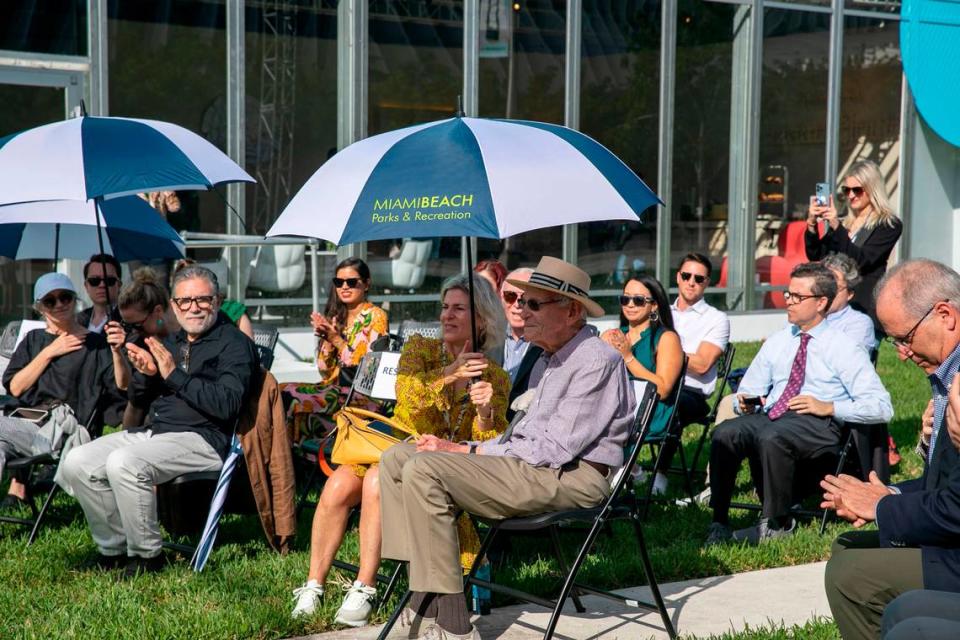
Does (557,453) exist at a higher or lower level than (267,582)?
higher

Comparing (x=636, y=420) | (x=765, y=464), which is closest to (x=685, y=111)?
(x=765, y=464)

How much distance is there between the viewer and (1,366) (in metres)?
7.31

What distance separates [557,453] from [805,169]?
1250cm

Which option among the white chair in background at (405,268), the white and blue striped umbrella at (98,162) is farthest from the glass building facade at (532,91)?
the white and blue striped umbrella at (98,162)

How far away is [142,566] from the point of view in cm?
561

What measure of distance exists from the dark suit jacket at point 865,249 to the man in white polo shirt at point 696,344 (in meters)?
0.98

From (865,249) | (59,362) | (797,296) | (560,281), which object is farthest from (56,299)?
(865,249)

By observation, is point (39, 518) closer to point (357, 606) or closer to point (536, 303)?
point (357, 606)

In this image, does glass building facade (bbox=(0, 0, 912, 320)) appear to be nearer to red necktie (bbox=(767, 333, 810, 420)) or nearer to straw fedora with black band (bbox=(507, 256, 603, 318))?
red necktie (bbox=(767, 333, 810, 420))

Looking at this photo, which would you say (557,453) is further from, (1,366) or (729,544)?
(1,366)

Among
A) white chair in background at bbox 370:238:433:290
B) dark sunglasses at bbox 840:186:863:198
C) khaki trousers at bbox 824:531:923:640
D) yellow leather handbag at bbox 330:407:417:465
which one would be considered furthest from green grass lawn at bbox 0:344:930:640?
white chair in background at bbox 370:238:433:290

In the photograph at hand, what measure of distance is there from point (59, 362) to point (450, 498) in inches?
122

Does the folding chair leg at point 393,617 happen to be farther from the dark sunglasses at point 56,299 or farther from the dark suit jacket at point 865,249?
the dark suit jacket at point 865,249

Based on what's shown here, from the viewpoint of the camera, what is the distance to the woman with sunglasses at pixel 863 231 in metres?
8.12
